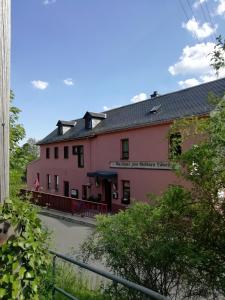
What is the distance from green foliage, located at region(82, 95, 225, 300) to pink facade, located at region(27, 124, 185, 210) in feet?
34.6

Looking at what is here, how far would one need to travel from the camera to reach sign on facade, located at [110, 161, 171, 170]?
64.9ft

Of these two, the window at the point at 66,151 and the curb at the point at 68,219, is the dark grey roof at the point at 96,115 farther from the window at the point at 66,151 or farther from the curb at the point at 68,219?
the curb at the point at 68,219

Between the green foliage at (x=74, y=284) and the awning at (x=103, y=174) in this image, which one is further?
the awning at (x=103, y=174)

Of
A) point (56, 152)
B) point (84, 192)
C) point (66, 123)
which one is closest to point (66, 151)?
point (56, 152)

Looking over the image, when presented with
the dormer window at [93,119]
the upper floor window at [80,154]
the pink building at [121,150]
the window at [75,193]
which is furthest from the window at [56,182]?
the dormer window at [93,119]

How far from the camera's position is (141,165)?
851 inches

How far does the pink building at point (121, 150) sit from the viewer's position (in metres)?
20.3

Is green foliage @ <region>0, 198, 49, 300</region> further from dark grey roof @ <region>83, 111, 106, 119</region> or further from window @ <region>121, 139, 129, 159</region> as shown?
dark grey roof @ <region>83, 111, 106, 119</region>

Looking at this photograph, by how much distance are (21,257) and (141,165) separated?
62.5 feet

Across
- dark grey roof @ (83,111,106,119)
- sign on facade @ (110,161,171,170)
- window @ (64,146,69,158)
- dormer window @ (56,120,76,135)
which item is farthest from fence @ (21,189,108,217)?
dormer window @ (56,120,76,135)

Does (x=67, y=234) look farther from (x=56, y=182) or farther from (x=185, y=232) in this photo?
(x=56, y=182)

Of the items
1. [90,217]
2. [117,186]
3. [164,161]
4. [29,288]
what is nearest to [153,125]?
[164,161]

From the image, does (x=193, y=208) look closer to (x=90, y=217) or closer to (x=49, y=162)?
(x=90, y=217)

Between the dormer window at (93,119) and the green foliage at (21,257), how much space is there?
2598cm
